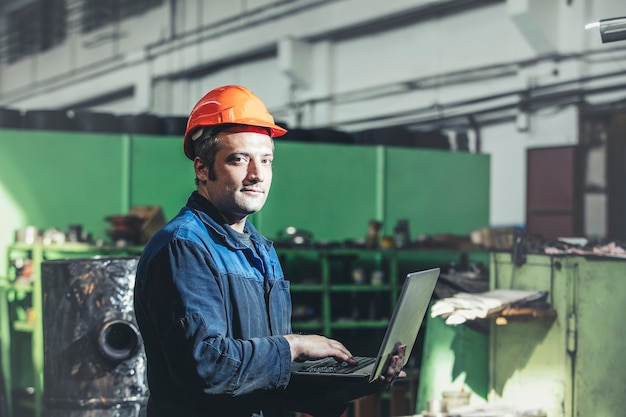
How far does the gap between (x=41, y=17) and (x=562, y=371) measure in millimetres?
12629

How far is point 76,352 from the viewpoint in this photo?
3.21 m

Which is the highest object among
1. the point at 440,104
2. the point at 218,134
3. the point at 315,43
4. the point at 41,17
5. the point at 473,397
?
the point at 41,17

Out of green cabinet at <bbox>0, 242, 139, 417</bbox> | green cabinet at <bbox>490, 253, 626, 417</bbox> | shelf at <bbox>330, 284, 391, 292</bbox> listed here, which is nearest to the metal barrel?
green cabinet at <bbox>490, 253, 626, 417</bbox>

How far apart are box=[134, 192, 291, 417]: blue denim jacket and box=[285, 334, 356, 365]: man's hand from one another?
3cm

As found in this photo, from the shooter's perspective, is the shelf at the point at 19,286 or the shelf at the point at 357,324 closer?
the shelf at the point at 19,286

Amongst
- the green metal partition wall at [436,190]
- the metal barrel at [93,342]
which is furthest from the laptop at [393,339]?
the green metal partition wall at [436,190]

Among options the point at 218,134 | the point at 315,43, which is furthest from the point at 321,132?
the point at 218,134

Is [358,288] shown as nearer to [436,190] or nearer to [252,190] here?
[436,190]

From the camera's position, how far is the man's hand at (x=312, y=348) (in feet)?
6.07

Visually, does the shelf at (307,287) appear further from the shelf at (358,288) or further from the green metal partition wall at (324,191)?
the green metal partition wall at (324,191)

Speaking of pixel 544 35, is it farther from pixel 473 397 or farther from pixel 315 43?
pixel 473 397

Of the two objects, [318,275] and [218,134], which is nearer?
[218,134]

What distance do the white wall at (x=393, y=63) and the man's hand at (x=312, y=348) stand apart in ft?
18.2

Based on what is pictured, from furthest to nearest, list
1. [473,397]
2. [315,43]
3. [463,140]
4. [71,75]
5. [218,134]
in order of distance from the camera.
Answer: [71,75], [315,43], [463,140], [473,397], [218,134]
